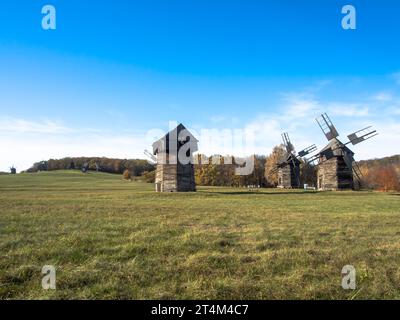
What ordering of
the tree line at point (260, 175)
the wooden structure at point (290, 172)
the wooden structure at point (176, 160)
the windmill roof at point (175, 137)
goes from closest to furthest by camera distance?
the wooden structure at point (176, 160), the windmill roof at point (175, 137), the wooden structure at point (290, 172), the tree line at point (260, 175)

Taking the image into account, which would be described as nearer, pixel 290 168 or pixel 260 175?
pixel 290 168

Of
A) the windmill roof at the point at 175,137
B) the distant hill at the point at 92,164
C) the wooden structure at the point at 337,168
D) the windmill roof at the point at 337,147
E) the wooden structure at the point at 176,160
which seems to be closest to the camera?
the wooden structure at the point at 176,160

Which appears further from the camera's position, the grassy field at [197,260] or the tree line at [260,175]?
the tree line at [260,175]

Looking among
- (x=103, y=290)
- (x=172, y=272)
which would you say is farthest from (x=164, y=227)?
(x=103, y=290)

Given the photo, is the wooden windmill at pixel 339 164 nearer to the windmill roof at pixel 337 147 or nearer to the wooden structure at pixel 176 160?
the windmill roof at pixel 337 147

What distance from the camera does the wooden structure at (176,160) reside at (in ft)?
121

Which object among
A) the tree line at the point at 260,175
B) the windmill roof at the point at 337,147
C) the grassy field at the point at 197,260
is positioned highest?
the windmill roof at the point at 337,147

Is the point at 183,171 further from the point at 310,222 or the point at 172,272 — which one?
the point at 172,272

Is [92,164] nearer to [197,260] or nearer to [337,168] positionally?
[337,168]

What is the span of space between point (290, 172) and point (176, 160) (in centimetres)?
2985

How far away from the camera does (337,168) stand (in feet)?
153

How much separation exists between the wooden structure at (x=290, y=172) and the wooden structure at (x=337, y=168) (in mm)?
11680

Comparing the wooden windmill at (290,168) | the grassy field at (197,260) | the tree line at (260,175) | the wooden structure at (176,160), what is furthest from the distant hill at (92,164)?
the grassy field at (197,260)

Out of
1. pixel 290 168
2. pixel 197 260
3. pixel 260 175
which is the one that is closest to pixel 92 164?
pixel 260 175
